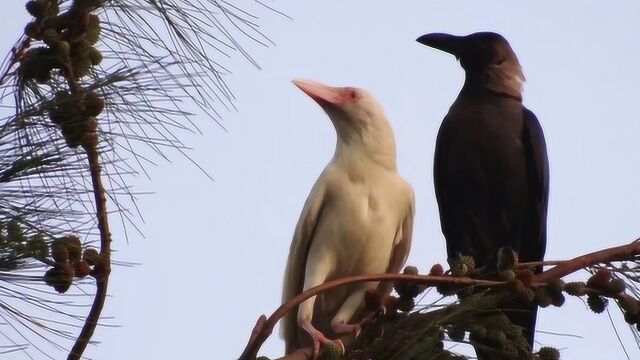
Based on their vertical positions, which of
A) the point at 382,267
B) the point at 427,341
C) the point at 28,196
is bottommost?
the point at 427,341

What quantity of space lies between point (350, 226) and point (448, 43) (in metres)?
1.47

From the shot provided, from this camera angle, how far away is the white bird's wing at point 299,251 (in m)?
4.75

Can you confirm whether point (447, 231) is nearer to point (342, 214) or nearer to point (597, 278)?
point (342, 214)

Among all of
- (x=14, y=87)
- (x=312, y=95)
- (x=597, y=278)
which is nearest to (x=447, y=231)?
(x=312, y=95)

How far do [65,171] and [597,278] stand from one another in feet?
5.27

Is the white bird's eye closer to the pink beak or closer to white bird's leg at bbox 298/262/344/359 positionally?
the pink beak

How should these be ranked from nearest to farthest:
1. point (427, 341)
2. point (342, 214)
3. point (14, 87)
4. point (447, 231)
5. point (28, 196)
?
point (28, 196), point (14, 87), point (427, 341), point (342, 214), point (447, 231)

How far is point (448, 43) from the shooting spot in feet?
18.9

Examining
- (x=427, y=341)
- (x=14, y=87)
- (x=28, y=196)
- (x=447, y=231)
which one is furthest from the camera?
(x=447, y=231)

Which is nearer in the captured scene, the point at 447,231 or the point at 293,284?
the point at 293,284

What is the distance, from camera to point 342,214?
4.70 meters

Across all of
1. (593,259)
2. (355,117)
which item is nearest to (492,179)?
(355,117)

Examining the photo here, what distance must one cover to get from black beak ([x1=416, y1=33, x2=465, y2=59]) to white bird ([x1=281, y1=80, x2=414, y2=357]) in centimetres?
97

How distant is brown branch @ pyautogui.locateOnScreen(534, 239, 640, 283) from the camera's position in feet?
11.2
